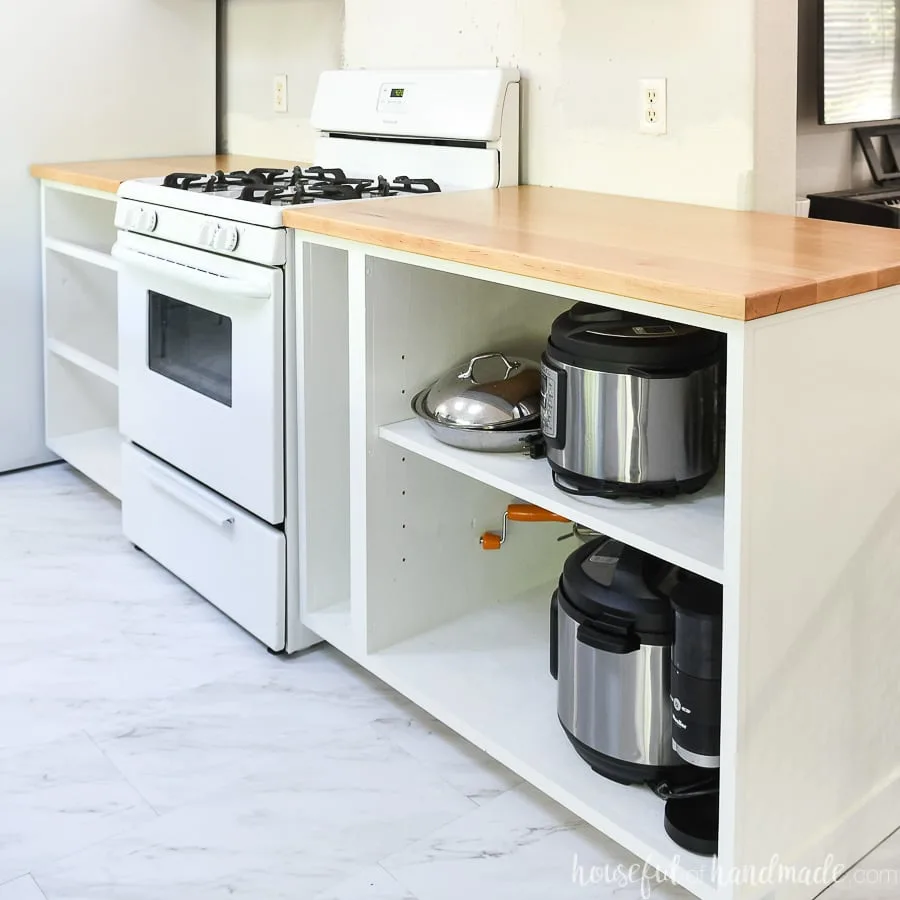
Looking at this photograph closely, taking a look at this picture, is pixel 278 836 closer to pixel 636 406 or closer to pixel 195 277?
pixel 636 406

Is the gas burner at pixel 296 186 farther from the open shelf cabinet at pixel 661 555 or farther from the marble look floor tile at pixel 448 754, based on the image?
the marble look floor tile at pixel 448 754

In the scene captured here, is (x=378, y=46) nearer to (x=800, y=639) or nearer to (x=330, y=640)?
(x=330, y=640)

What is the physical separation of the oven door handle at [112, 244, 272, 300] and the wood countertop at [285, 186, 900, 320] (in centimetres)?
14

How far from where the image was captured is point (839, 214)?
8.26 ft

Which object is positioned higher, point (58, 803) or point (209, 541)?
point (209, 541)

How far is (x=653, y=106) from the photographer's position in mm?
1993

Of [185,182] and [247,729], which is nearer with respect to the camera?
[247,729]

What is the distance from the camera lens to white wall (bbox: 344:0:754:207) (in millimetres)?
1868

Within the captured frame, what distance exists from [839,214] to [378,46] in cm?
112

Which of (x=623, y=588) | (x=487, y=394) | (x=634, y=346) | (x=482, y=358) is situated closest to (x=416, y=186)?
(x=482, y=358)

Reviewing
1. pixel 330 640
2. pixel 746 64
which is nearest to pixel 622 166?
pixel 746 64

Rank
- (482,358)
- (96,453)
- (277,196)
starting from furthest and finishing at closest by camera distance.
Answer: (96,453) < (277,196) < (482,358)

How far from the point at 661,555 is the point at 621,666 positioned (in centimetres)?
19

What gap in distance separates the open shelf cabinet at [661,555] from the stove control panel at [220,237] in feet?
0.51
